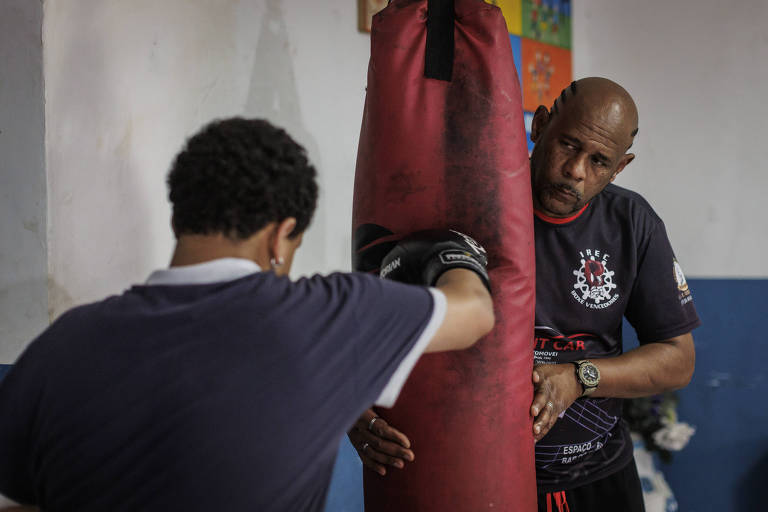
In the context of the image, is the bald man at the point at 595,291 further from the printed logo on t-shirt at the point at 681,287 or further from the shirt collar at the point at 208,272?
the shirt collar at the point at 208,272

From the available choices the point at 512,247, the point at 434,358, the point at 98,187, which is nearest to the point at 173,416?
the point at 434,358

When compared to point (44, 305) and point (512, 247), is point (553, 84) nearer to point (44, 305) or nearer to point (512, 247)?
point (512, 247)

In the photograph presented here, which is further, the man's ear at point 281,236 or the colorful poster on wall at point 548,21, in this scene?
the colorful poster on wall at point 548,21

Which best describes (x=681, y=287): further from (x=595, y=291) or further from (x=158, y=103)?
(x=158, y=103)

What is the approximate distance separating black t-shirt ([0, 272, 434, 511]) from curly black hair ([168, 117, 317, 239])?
9 cm

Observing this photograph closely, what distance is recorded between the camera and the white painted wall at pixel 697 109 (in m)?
2.51

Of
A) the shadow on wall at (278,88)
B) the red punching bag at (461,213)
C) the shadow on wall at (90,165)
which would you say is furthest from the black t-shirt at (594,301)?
the shadow on wall at (90,165)

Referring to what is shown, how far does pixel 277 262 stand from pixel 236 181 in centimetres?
12

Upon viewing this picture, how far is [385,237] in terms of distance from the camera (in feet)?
3.43

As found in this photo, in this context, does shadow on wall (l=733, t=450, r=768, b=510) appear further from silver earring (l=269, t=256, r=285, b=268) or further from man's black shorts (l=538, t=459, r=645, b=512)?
silver earring (l=269, t=256, r=285, b=268)

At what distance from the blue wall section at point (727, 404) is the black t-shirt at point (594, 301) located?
1335 mm

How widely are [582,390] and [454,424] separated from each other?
352 millimetres

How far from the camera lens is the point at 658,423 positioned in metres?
2.53

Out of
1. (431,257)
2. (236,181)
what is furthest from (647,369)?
(236,181)
